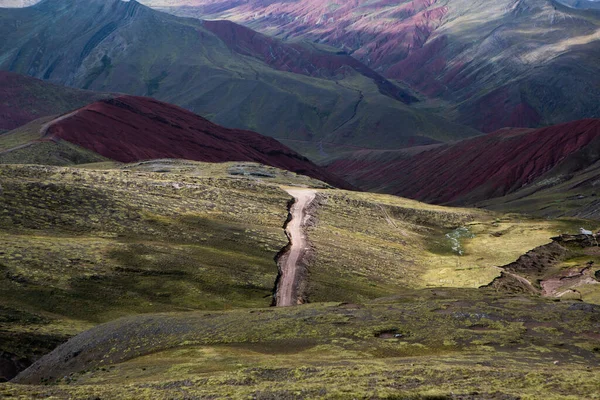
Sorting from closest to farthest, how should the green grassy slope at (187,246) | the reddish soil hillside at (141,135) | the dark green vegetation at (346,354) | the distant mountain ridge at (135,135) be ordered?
the dark green vegetation at (346,354)
the green grassy slope at (187,246)
the distant mountain ridge at (135,135)
the reddish soil hillside at (141,135)

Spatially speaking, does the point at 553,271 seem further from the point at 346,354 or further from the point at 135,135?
the point at 135,135

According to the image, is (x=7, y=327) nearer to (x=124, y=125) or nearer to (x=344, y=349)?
(x=344, y=349)

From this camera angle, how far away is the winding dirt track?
57719 mm

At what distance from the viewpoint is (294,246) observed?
71.9 meters

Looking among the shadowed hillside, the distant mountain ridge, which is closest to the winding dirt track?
the distant mountain ridge

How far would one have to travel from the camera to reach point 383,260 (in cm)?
7462

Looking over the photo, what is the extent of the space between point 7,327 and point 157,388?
837 inches

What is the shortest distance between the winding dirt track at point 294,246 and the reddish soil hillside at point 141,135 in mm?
68481

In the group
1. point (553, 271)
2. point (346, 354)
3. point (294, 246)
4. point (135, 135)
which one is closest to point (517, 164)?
point (553, 271)

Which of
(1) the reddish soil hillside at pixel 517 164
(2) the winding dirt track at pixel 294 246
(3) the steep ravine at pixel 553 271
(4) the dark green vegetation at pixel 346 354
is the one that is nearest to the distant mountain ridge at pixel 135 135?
(1) the reddish soil hillside at pixel 517 164

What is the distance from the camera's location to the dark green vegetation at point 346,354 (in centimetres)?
2453

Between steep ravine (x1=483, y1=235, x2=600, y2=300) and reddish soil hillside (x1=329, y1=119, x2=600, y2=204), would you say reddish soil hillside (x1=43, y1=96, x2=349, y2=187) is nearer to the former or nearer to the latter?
reddish soil hillside (x1=329, y1=119, x2=600, y2=204)

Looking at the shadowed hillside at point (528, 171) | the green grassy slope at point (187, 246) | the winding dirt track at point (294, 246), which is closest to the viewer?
the green grassy slope at point (187, 246)

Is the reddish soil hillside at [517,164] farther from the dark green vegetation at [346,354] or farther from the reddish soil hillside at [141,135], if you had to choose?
the dark green vegetation at [346,354]
